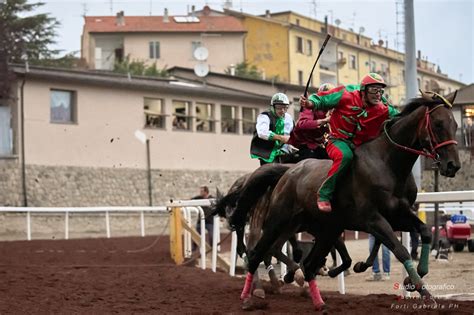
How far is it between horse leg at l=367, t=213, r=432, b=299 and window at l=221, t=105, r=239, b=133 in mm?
36430

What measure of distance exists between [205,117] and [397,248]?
35.9 meters

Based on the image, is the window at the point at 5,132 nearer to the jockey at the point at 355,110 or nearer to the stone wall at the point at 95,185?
the stone wall at the point at 95,185

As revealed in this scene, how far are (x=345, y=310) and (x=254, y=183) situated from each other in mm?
2164

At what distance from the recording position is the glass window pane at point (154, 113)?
41344 millimetres

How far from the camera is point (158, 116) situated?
4175cm

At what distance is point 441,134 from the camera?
7.78m

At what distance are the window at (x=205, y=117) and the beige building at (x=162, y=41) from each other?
26289 mm

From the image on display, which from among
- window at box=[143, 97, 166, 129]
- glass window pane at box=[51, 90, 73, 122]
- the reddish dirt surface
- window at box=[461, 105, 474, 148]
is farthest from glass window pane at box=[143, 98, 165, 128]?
the reddish dirt surface

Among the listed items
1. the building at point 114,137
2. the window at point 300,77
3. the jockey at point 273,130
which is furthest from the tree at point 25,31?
the jockey at point 273,130

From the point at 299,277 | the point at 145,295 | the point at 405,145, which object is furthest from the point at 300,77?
the point at 405,145

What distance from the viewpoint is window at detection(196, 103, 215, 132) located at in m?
43.1

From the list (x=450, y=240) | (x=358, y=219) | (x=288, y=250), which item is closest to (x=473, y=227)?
(x=450, y=240)

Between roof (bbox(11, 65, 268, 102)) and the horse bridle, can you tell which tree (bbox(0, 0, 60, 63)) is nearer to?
roof (bbox(11, 65, 268, 102))

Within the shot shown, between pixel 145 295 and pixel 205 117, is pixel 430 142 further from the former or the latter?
pixel 205 117
